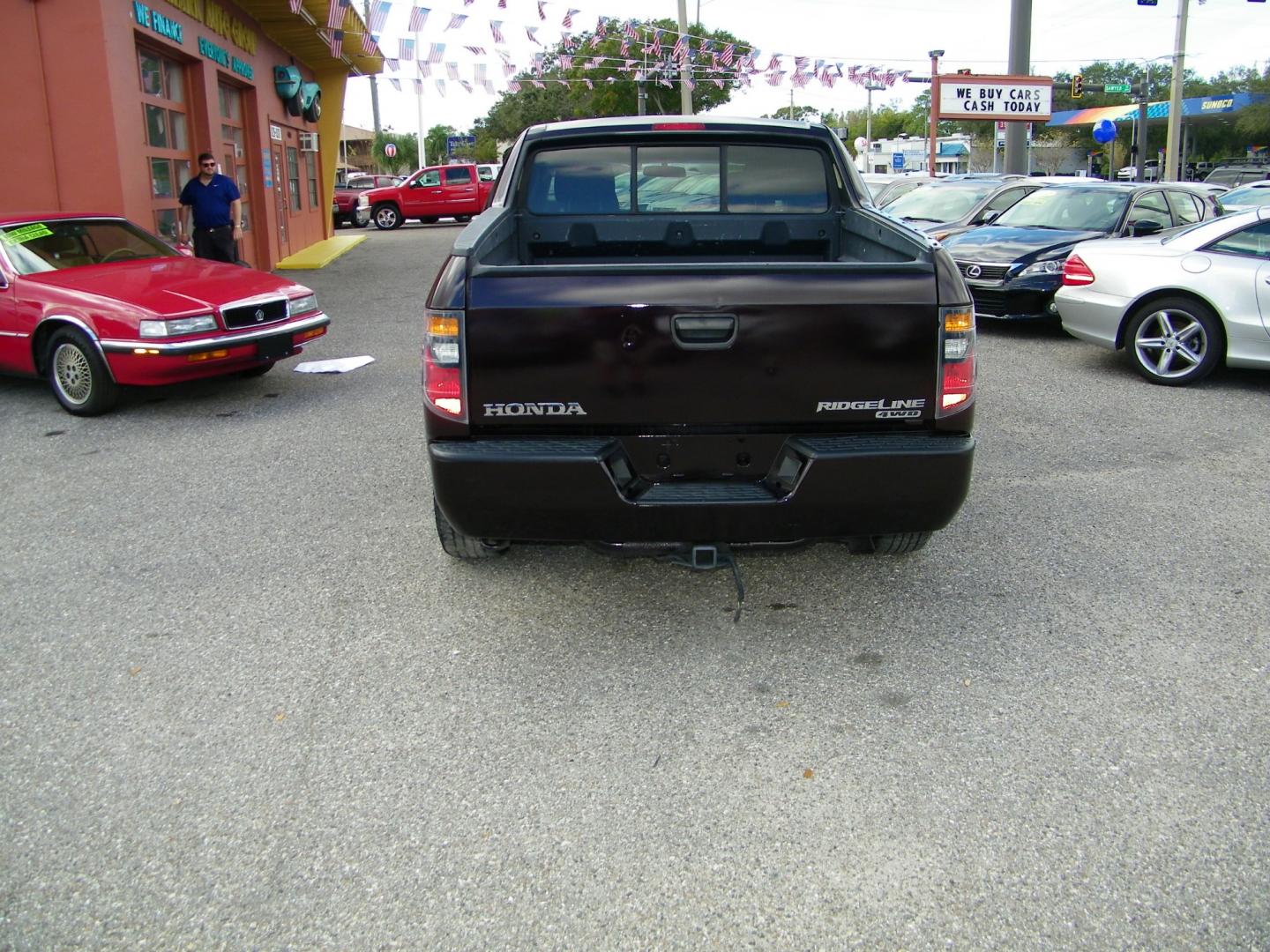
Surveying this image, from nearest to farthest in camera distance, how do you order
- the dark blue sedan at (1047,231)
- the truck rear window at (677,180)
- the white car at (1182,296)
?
the truck rear window at (677,180) → the white car at (1182,296) → the dark blue sedan at (1047,231)

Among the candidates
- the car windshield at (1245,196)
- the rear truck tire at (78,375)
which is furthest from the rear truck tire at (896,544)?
the car windshield at (1245,196)

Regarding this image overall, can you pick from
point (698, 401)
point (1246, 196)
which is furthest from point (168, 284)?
point (1246, 196)

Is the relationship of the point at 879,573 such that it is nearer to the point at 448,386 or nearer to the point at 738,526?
the point at 738,526

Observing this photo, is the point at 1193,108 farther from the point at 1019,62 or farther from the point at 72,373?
the point at 72,373

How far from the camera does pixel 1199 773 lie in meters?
3.09

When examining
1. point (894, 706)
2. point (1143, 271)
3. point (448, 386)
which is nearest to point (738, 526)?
point (894, 706)

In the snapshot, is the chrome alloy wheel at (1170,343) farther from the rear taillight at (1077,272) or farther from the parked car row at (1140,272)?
the rear taillight at (1077,272)

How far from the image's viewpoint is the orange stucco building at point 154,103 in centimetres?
1123

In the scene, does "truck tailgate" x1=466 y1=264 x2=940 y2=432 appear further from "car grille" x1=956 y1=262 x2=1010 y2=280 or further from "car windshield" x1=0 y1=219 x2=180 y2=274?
"car grille" x1=956 y1=262 x2=1010 y2=280

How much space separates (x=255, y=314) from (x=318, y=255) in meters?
14.2

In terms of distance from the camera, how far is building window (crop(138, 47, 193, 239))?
42.8 ft

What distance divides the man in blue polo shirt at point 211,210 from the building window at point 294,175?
871 centimetres

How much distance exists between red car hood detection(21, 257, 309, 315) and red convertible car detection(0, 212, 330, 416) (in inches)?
0.4

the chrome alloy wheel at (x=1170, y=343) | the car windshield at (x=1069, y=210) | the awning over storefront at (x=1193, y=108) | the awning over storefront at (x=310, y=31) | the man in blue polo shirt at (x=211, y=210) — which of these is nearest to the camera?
the chrome alloy wheel at (x=1170, y=343)
